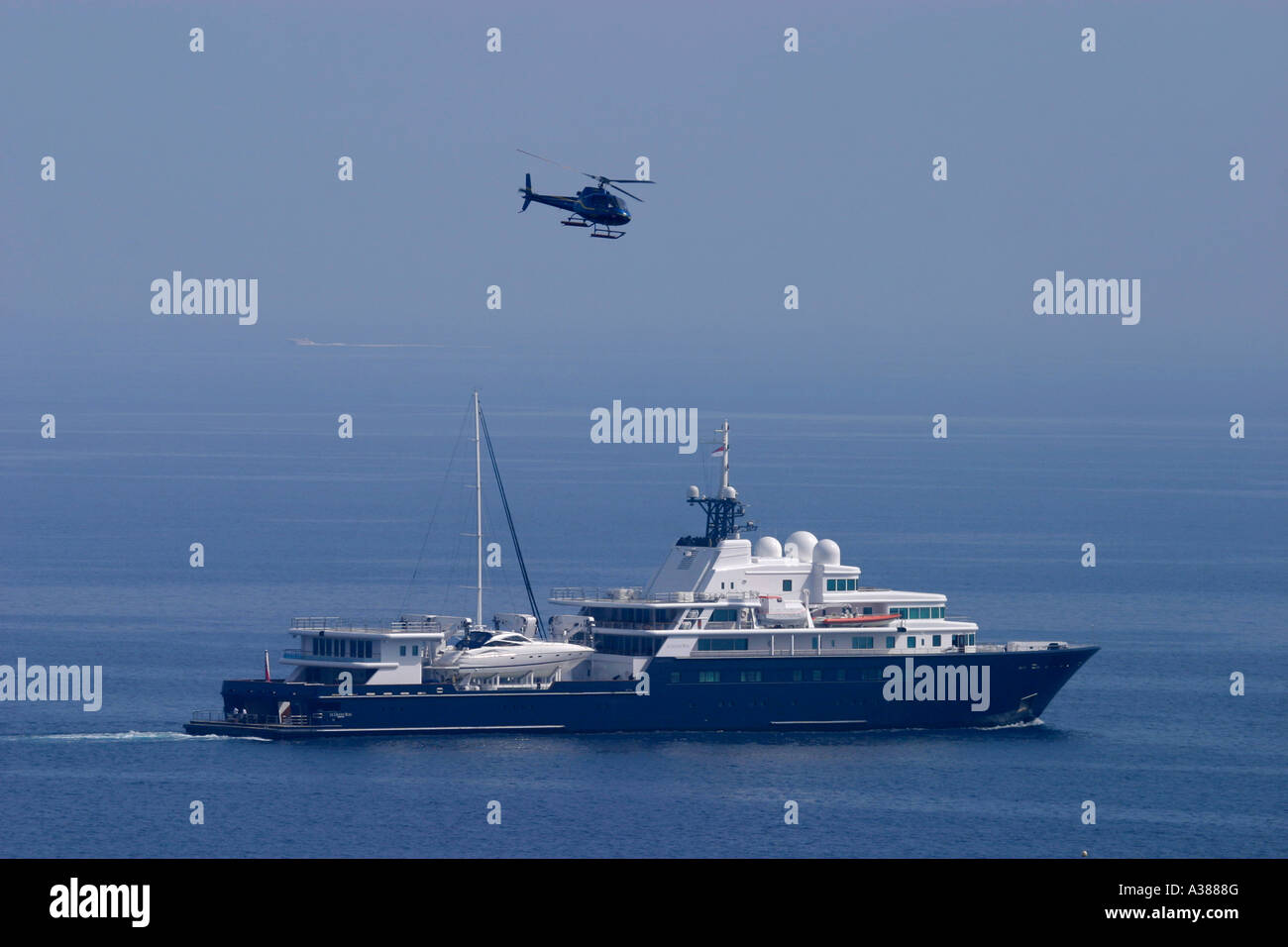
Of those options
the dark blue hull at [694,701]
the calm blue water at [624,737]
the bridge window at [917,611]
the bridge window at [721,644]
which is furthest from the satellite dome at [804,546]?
the calm blue water at [624,737]

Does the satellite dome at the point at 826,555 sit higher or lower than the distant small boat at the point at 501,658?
higher

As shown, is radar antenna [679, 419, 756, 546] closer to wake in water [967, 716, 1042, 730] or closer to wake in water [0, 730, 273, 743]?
wake in water [967, 716, 1042, 730]

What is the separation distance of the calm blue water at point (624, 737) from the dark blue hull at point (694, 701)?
39.3 inches

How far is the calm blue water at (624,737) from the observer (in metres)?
62.9

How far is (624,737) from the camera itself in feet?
250

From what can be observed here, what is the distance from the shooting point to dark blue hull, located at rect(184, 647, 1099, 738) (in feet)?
246

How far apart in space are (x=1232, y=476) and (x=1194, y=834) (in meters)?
138

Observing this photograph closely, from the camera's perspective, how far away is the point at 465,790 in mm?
67250

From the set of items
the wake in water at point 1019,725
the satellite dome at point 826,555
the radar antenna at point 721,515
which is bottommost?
the wake in water at point 1019,725

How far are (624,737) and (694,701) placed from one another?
2.87 meters

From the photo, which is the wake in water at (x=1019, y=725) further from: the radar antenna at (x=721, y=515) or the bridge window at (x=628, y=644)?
the bridge window at (x=628, y=644)

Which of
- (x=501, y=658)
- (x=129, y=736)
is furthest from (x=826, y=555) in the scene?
(x=129, y=736)
